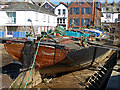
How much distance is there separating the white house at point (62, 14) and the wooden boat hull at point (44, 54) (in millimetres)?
29149

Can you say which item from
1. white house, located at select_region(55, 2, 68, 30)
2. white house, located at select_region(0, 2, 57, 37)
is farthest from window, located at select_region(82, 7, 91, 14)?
white house, located at select_region(0, 2, 57, 37)

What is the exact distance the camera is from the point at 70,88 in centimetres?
987

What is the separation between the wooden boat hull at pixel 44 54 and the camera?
9.46 m

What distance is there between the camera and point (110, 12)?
48.0 meters

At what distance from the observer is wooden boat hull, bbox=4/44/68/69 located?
9.46m

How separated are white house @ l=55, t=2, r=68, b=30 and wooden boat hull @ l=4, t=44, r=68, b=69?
29149 millimetres

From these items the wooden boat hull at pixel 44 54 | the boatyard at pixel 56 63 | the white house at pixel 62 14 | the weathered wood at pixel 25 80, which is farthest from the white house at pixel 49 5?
the weathered wood at pixel 25 80

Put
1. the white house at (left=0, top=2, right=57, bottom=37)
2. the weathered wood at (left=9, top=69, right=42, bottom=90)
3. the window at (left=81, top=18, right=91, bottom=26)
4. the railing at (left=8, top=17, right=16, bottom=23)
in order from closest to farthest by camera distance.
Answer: the weathered wood at (left=9, top=69, right=42, bottom=90) → the white house at (left=0, top=2, right=57, bottom=37) → the railing at (left=8, top=17, right=16, bottom=23) → the window at (left=81, top=18, right=91, bottom=26)

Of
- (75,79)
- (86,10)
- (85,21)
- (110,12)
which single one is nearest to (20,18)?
(85,21)

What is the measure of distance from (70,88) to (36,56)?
2729mm

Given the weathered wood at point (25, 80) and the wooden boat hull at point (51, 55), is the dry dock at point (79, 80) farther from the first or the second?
the wooden boat hull at point (51, 55)

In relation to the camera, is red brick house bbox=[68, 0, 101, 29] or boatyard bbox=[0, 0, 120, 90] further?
red brick house bbox=[68, 0, 101, 29]

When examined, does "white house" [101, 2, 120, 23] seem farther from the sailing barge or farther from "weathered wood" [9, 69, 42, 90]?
"weathered wood" [9, 69, 42, 90]

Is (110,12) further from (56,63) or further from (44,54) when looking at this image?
(44,54)
